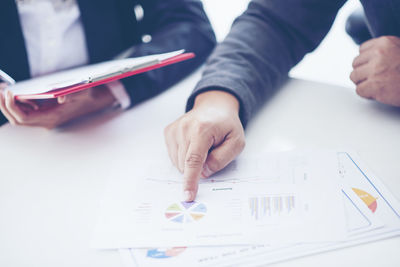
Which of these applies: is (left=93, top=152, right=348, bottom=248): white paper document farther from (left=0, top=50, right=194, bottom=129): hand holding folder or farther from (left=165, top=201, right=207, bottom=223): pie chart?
(left=0, top=50, right=194, bottom=129): hand holding folder

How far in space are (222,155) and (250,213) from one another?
116 millimetres

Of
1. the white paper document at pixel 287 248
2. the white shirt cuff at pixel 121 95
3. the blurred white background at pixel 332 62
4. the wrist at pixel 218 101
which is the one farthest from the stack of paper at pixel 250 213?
the blurred white background at pixel 332 62

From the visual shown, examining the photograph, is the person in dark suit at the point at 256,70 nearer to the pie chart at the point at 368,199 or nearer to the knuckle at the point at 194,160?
the knuckle at the point at 194,160

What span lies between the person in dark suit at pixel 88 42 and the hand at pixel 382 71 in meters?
0.46

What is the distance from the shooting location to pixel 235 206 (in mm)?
473

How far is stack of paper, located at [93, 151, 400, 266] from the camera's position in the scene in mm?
411

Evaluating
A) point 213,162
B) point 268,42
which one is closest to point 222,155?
point 213,162

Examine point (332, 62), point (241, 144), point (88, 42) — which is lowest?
point (332, 62)

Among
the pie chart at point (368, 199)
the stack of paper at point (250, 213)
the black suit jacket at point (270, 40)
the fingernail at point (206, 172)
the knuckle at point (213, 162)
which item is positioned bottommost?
the pie chart at point (368, 199)

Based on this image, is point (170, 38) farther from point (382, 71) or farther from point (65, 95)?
point (382, 71)

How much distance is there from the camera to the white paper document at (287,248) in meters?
0.40

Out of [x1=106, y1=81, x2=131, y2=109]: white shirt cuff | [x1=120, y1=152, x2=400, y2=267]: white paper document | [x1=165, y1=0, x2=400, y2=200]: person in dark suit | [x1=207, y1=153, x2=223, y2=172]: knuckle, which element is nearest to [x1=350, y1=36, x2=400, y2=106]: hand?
[x1=165, y1=0, x2=400, y2=200]: person in dark suit

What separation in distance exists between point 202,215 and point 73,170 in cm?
28

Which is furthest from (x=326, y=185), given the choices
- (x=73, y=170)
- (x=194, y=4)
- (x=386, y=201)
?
(x=194, y=4)
